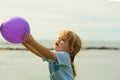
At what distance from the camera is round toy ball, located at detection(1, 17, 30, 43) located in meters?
3.79

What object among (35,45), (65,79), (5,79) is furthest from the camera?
(5,79)

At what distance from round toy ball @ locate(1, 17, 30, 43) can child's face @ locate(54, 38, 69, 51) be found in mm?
394

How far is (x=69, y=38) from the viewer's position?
164 inches

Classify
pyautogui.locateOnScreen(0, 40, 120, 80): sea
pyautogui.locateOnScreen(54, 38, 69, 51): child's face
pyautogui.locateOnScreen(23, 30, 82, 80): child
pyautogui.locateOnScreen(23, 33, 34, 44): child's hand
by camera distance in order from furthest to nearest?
pyautogui.locateOnScreen(0, 40, 120, 80): sea, pyautogui.locateOnScreen(54, 38, 69, 51): child's face, pyautogui.locateOnScreen(23, 30, 82, 80): child, pyautogui.locateOnScreen(23, 33, 34, 44): child's hand

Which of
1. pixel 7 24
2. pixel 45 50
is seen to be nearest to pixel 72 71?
pixel 45 50

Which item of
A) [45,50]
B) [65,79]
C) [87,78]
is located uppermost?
[45,50]

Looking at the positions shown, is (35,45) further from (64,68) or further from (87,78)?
(87,78)

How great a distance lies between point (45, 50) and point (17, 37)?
0.82ft

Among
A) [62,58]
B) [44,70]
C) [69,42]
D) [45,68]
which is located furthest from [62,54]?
[45,68]

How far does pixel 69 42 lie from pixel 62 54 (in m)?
0.19

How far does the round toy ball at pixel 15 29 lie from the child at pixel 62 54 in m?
0.09

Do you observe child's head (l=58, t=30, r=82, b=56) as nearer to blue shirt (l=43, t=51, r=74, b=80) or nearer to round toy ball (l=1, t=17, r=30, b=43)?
blue shirt (l=43, t=51, r=74, b=80)

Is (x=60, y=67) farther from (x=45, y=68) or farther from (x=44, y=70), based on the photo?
(x=45, y=68)

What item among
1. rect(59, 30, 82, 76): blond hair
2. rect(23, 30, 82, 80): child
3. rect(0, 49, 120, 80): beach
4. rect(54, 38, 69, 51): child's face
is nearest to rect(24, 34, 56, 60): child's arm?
rect(23, 30, 82, 80): child
